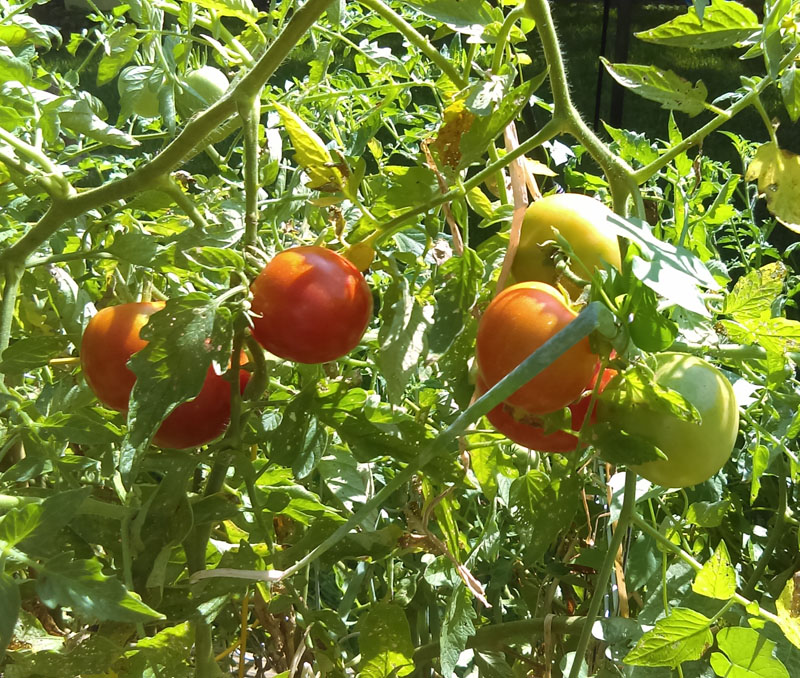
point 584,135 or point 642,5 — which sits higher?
point 584,135

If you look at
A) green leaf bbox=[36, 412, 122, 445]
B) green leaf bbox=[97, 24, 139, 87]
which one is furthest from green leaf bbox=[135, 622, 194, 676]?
green leaf bbox=[97, 24, 139, 87]

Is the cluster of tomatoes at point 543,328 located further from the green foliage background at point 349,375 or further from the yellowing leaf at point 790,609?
the yellowing leaf at point 790,609

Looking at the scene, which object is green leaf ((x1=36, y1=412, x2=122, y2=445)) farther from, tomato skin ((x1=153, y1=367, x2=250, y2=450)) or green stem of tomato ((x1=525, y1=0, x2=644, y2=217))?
green stem of tomato ((x1=525, y1=0, x2=644, y2=217))

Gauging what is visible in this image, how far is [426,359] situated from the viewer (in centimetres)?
35

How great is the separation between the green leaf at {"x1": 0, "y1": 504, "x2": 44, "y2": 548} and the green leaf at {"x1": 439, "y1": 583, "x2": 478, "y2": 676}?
0.27m

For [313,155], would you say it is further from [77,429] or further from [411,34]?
[77,429]

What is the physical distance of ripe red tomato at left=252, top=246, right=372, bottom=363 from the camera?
35 cm

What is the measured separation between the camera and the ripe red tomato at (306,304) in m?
0.35

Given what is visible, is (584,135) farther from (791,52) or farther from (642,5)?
(642,5)

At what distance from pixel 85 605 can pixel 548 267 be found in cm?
24

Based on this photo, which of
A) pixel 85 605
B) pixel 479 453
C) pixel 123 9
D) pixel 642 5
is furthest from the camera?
pixel 642 5

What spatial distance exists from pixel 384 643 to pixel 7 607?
0.20 m

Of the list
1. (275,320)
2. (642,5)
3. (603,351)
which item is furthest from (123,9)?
(642,5)

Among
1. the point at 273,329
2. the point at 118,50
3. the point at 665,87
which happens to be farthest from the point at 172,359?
the point at 118,50
